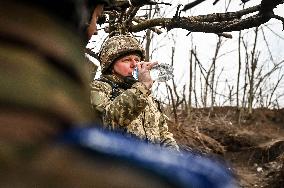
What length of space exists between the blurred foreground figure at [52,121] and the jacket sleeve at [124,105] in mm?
2531

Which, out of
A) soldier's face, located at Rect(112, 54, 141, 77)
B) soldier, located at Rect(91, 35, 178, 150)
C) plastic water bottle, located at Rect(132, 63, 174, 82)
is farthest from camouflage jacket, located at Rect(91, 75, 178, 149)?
plastic water bottle, located at Rect(132, 63, 174, 82)

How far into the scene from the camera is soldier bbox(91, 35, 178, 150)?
312 centimetres

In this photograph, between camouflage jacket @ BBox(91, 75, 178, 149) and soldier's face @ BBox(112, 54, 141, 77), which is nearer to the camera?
camouflage jacket @ BBox(91, 75, 178, 149)

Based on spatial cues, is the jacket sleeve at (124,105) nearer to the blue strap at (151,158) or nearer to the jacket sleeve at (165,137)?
the jacket sleeve at (165,137)

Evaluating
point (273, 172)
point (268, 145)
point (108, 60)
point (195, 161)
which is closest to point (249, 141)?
point (268, 145)

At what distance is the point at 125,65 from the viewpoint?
367cm

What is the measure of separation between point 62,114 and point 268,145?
11.3 m

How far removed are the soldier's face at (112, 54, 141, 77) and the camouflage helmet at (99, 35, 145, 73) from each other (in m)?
0.03

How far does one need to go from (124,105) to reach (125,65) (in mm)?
605

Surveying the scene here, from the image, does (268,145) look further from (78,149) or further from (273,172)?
(78,149)

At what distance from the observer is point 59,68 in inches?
21.0

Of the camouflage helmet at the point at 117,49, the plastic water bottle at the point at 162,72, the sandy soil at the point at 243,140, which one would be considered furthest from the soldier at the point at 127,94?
the sandy soil at the point at 243,140

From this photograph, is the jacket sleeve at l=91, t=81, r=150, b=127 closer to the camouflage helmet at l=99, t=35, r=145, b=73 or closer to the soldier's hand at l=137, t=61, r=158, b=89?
the soldier's hand at l=137, t=61, r=158, b=89

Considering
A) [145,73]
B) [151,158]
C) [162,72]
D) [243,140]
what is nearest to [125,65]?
[162,72]
